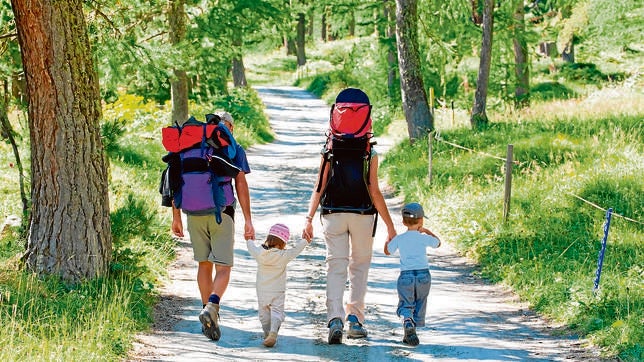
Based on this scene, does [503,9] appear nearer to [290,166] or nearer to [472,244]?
[290,166]

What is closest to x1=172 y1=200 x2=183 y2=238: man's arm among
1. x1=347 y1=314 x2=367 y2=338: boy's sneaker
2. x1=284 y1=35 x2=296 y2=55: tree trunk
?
x1=347 y1=314 x2=367 y2=338: boy's sneaker

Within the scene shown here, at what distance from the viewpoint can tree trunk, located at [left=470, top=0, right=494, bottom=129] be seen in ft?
A: 65.8

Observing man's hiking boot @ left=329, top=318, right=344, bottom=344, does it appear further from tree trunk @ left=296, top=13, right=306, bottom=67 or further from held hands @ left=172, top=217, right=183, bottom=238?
tree trunk @ left=296, top=13, right=306, bottom=67

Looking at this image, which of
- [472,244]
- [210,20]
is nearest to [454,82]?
[210,20]

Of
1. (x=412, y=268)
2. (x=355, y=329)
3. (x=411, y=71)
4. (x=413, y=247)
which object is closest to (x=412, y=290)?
(x=412, y=268)

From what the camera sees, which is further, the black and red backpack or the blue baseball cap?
the blue baseball cap

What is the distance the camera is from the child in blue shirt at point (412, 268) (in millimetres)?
7320

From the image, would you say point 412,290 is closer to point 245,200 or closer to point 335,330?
point 335,330

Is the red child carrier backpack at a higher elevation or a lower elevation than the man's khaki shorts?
higher

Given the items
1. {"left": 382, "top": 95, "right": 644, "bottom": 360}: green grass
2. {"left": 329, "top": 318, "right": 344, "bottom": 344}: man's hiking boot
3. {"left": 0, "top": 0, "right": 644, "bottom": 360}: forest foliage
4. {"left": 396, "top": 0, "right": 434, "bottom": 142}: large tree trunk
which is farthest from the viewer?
{"left": 396, "top": 0, "right": 434, "bottom": 142}: large tree trunk

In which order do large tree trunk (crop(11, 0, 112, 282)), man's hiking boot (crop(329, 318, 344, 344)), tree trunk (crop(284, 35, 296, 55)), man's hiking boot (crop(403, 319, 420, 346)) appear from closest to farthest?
1. man's hiking boot (crop(329, 318, 344, 344))
2. man's hiking boot (crop(403, 319, 420, 346))
3. large tree trunk (crop(11, 0, 112, 282))
4. tree trunk (crop(284, 35, 296, 55))

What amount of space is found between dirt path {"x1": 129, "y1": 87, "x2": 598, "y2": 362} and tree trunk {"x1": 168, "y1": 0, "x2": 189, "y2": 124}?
6186 mm

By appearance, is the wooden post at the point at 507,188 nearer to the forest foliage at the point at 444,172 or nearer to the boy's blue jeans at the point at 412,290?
the forest foliage at the point at 444,172

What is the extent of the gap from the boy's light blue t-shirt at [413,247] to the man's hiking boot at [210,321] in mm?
1643
